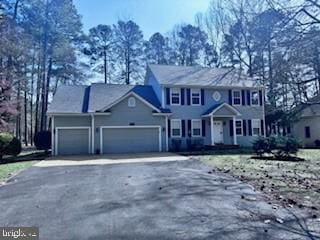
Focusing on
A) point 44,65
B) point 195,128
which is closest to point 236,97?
point 195,128

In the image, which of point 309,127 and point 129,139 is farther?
point 309,127

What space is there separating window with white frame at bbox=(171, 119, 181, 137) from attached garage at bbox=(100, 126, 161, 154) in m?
1.32

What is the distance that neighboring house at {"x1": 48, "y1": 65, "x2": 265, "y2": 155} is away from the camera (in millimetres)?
20703

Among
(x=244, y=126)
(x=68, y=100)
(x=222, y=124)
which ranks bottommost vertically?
(x=244, y=126)

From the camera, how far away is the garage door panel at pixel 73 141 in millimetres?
20375

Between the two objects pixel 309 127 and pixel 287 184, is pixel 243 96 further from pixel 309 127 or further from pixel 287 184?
pixel 287 184

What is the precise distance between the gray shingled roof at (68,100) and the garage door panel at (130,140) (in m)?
2.87

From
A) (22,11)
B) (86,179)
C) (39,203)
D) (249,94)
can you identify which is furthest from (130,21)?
(39,203)

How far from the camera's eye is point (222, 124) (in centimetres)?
2403

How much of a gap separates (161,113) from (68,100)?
709cm

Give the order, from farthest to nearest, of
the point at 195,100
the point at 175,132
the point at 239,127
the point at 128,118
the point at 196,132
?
the point at 239,127 < the point at 195,100 < the point at 196,132 < the point at 175,132 < the point at 128,118

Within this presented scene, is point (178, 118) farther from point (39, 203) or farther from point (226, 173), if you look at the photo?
point (39, 203)

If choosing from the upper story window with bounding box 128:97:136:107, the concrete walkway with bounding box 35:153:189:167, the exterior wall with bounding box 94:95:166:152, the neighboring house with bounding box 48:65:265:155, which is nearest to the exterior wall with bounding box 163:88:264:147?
the neighboring house with bounding box 48:65:265:155

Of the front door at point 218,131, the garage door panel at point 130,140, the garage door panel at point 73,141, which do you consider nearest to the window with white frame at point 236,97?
the front door at point 218,131
